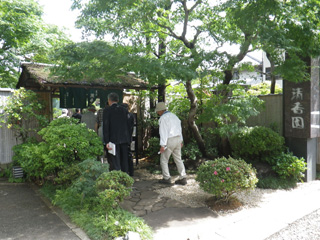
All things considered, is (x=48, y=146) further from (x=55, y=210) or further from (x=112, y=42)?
(x=112, y=42)

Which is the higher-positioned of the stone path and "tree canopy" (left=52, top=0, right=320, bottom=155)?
"tree canopy" (left=52, top=0, right=320, bottom=155)

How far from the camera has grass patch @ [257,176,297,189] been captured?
7031 mm

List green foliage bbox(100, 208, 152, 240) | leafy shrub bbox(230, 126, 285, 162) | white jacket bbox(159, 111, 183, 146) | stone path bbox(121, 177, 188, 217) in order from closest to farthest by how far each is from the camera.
→ green foliage bbox(100, 208, 152, 240), stone path bbox(121, 177, 188, 217), white jacket bbox(159, 111, 183, 146), leafy shrub bbox(230, 126, 285, 162)

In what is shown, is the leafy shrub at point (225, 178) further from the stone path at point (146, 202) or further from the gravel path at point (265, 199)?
the stone path at point (146, 202)

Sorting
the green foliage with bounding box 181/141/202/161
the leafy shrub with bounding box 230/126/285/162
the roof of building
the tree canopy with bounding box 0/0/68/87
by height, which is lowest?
the green foliage with bounding box 181/141/202/161

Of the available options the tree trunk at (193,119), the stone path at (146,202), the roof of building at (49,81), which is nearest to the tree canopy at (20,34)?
the roof of building at (49,81)

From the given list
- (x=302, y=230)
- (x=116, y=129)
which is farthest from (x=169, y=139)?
(x=302, y=230)

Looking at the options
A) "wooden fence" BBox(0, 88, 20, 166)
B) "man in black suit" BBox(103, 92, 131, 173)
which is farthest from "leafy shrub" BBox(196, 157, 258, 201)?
"wooden fence" BBox(0, 88, 20, 166)

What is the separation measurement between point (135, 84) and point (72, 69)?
3.33m

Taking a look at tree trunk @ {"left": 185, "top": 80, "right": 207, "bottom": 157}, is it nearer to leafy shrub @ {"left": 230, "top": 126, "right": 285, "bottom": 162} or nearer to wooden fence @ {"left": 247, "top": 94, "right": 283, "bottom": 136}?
leafy shrub @ {"left": 230, "top": 126, "right": 285, "bottom": 162}

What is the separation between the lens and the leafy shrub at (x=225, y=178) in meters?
5.22

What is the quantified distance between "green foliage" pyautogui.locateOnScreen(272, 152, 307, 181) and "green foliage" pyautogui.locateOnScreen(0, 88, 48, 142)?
6.99 metres

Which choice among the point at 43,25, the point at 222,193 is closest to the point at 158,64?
the point at 222,193

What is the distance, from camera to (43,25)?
1440 centimetres
